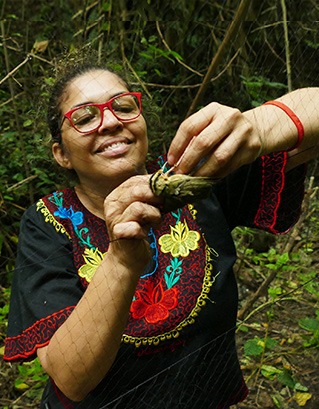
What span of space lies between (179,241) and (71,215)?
234 millimetres

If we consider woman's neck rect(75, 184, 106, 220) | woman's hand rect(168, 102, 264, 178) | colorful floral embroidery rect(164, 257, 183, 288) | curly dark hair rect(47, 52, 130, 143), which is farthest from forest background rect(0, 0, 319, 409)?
woman's hand rect(168, 102, 264, 178)

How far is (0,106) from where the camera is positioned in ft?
5.99

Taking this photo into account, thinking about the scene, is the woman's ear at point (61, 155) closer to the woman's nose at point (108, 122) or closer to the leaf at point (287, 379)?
the woman's nose at point (108, 122)

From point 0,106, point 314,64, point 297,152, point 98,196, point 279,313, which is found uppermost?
point 314,64

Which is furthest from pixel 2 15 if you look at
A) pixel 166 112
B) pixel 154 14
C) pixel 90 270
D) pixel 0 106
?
pixel 90 270

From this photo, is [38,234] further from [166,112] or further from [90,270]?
[166,112]

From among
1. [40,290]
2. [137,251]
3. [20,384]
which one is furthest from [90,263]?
[20,384]

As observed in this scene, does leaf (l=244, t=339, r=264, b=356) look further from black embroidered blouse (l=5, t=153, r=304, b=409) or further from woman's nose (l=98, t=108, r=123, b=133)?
woman's nose (l=98, t=108, r=123, b=133)

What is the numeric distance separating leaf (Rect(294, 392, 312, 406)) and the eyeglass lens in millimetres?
1021

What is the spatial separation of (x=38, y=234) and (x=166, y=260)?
0.88 feet

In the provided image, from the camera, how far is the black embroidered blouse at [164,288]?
A: 88cm

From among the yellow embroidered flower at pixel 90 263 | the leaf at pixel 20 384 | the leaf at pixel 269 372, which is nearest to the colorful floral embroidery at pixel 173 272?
the yellow embroidered flower at pixel 90 263

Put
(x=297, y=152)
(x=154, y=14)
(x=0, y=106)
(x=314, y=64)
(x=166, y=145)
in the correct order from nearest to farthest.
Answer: (x=297, y=152) → (x=314, y=64) → (x=166, y=145) → (x=154, y=14) → (x=0, y=106)

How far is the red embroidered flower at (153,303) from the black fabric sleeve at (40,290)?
113 mm
